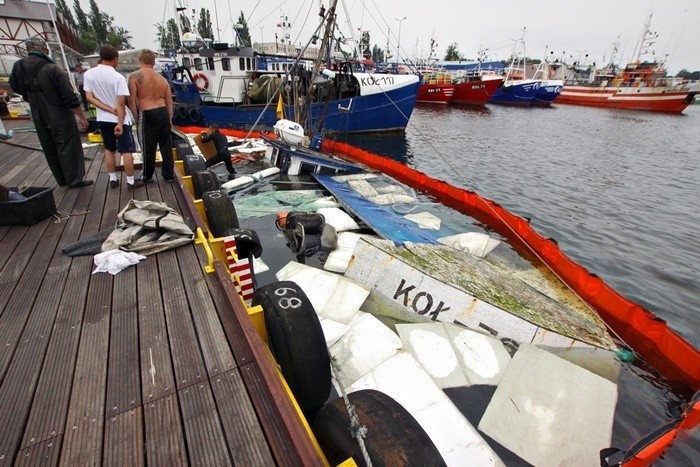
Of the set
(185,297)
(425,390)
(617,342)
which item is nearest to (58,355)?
(185,297)

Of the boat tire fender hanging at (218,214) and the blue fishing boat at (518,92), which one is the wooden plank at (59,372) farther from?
the blue fishing boat at (518,92)

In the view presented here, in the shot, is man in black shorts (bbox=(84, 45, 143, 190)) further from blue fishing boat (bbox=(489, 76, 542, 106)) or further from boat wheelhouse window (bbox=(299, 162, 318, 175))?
blue fishing boat (bbox=(489, 76, 542, 106))

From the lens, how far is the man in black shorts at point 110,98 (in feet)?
14.6

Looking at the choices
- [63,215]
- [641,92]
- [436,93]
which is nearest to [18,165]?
[63,215]

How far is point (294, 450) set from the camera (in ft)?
5.69

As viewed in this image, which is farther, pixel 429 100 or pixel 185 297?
pixel 429 100

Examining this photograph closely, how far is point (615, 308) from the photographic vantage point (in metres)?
4.80

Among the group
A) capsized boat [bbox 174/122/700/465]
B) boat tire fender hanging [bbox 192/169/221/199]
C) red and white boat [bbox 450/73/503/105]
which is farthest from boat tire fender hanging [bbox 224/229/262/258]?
red and white boat [bbox 450/73/503/105]

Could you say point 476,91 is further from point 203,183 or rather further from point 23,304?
point 23,304

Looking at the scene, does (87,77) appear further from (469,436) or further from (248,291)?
(469,436)

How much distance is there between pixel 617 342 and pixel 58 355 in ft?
20.6

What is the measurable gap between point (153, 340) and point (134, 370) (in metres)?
0.29

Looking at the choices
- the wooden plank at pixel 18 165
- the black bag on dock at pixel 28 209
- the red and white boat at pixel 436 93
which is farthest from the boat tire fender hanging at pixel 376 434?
the red and white boat at pixel 436 93

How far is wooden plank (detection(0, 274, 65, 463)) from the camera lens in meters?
1.80
